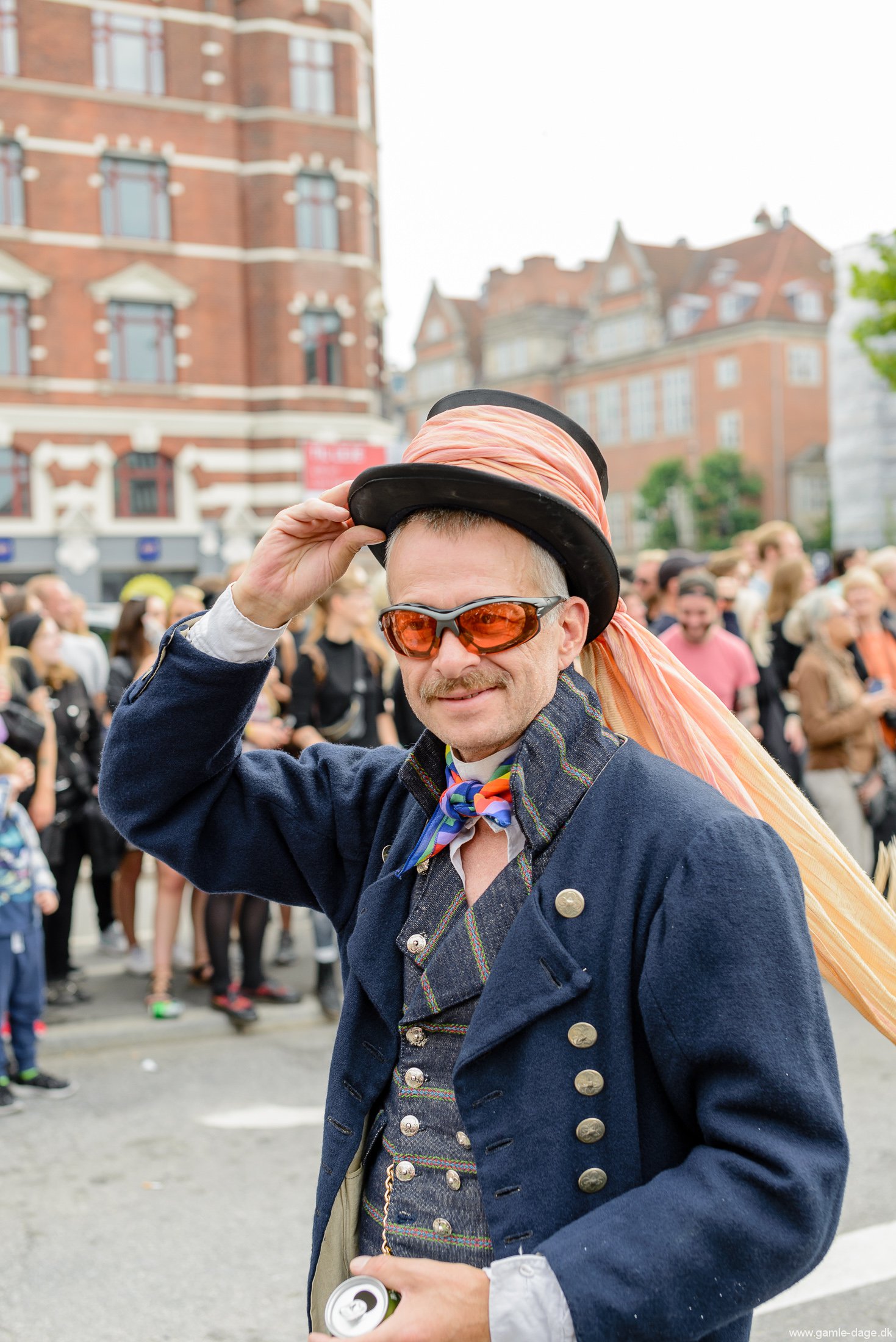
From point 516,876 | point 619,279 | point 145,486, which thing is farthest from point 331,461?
point 619,279

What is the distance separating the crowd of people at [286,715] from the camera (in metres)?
6.12

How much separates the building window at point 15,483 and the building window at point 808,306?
36061mm

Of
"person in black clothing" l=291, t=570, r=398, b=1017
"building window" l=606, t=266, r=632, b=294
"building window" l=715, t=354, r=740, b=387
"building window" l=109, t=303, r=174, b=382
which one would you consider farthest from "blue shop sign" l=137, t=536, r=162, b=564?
"building window" l=606, t=266, r=632, b=294

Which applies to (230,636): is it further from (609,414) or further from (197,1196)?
(609,414)

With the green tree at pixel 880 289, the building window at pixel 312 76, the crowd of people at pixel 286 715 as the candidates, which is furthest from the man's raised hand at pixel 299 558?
the building window at pixel 312 76

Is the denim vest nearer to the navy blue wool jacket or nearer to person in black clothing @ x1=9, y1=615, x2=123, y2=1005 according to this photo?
the navy blue wool jacket

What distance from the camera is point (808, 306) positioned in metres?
52.8

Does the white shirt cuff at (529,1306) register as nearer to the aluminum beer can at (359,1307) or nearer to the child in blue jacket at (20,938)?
the aluminum beer can at (359,1307)

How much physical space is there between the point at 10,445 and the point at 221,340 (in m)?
5.26

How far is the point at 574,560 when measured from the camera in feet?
5.49

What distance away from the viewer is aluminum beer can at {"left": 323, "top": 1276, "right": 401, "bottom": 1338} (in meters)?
1.41

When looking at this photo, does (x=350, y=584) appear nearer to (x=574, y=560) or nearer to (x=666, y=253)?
(x=574, y=560)

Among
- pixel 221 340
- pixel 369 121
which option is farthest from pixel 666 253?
pixel 221 340

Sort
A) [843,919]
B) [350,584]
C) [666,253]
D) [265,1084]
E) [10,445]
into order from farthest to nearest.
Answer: [666,253], [10,445], [350,584], [265,1084], [843,919]
